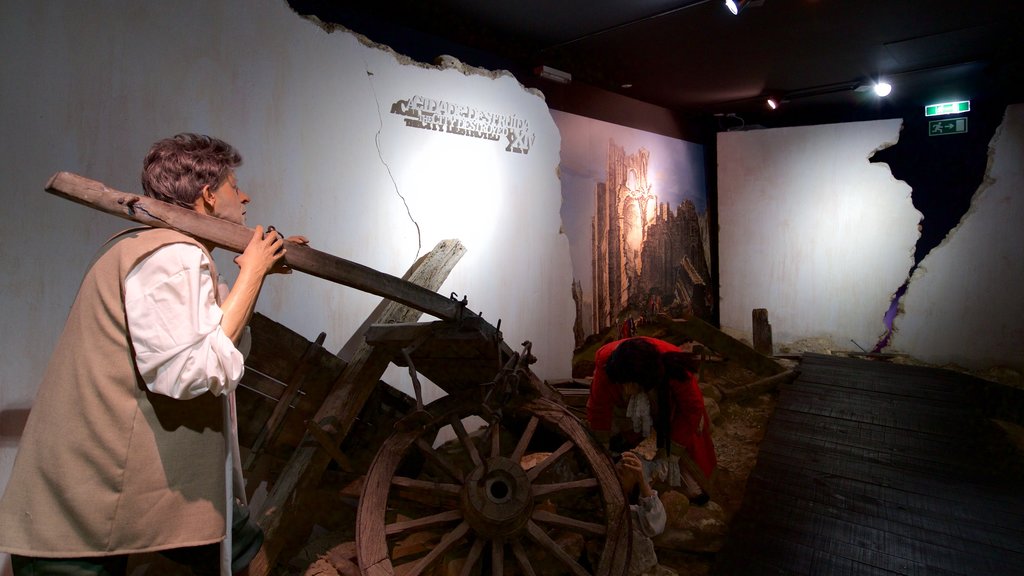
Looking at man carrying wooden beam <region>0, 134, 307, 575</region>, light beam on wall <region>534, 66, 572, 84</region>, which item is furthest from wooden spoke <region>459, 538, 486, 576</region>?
light beam on wall <region>534, 66, 572, 84</region>

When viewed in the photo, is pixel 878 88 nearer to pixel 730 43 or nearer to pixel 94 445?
pixel 730 43

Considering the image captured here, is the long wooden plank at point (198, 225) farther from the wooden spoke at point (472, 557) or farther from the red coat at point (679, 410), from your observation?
the red coat at point (679, 410)

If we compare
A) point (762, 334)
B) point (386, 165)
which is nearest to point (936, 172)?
point (762, 334)

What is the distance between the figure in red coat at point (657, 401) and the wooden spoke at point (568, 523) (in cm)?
79

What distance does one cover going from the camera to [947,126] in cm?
596

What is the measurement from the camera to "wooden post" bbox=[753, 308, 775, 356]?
18.9 ft

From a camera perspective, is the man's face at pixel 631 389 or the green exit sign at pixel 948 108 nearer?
the man's face at pixel 631 389

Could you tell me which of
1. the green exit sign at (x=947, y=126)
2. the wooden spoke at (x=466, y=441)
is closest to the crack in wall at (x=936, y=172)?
the green exit sign at (x=947, y=126)

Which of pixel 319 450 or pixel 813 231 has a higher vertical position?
pixel 813 231

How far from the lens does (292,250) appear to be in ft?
6.44

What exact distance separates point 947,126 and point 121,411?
7201mm

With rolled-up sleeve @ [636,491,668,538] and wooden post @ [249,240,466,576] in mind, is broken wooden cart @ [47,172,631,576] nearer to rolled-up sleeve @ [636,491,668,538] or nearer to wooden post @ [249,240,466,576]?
wooden post @ [249,240,466,576]

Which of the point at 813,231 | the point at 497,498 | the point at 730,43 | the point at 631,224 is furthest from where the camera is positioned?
the point at 813,231

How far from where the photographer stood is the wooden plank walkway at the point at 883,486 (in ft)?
8.95
